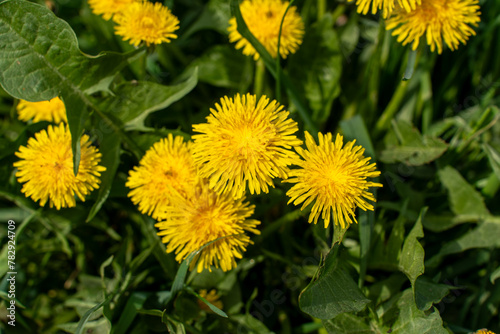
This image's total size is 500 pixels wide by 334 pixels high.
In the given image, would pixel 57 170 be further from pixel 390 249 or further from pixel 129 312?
pixel 390 249

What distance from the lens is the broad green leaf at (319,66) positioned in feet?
5.84

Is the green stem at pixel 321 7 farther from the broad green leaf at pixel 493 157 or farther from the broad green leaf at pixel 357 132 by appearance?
the broad green leaf at pixel 493 157

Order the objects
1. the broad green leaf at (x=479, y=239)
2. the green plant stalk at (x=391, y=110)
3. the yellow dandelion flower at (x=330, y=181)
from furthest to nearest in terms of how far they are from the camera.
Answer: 1. the green plant stalk at (x=391, y=110)
2. the broad green leaf at (x=479, y=239)
3. the yellow dandelion flower at (x=330, y=181)

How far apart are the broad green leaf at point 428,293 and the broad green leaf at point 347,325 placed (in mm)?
213

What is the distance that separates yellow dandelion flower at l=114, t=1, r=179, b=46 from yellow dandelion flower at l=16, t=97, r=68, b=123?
1.29 feet

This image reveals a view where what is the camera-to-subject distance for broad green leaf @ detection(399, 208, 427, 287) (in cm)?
126

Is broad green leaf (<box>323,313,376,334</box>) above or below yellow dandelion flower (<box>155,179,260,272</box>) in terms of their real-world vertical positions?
below

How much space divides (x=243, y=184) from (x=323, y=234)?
1.27 feet

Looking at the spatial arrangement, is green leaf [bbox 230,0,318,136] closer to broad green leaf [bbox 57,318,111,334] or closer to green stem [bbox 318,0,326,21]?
green stem [bbox 318,0,326,21]

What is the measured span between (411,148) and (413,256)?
0.55 meters

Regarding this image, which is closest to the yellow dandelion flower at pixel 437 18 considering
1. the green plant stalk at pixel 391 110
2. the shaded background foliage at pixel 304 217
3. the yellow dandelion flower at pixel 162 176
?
the shaded background foliage at pixel 304 217

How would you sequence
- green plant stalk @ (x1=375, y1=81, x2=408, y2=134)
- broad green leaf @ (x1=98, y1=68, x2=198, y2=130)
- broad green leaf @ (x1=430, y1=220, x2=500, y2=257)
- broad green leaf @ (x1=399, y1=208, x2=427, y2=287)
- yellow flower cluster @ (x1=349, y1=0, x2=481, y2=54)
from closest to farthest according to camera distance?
Result: broad green leaf @ (x1=399, y1=208, x2=427, y2=287) → yellow flower cluster @ (x1=349, y1=0, x2=481, y2=54) → broad green leaf @ (x1=98, y1=68, x2=198, y2=130) → broad green leaf @ (x1=430, y1=220, x2=500, y2=257) → green plant stalk @ (x1=375, y1=81, x2=408, y2=134)

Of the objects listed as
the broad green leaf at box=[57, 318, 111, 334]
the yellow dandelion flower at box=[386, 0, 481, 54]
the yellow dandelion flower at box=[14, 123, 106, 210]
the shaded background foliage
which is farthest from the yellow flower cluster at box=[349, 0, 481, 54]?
the broad green leaf at box=[57, 318, 111, 334]

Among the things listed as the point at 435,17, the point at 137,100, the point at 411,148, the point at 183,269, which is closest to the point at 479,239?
the point at 411,148
